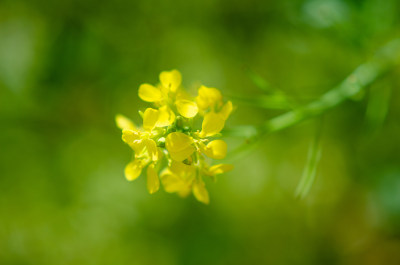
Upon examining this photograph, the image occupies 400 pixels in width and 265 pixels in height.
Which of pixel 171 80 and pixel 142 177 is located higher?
pixel 142 177

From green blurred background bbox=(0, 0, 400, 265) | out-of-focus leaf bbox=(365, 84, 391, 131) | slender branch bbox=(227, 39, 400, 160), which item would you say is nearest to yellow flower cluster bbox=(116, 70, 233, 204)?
slender branch bbox=(227, 39, 400, 160)

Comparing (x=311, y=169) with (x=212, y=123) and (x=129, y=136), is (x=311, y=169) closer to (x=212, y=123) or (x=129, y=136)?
(x=212, y=123)

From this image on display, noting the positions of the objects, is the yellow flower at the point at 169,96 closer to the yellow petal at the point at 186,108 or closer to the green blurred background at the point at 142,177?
the yellow petal at the point at 186,108

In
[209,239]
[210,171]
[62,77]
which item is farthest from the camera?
[209,239]

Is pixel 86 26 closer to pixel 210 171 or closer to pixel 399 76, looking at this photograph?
pixel 210 171

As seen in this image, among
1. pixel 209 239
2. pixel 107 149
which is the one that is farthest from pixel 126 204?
pixel 209 239

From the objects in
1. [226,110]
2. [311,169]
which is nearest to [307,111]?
[311,169]

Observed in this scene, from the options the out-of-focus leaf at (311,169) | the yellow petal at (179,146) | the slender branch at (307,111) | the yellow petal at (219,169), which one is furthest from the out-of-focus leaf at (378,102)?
the yellow petal at (179,146)
